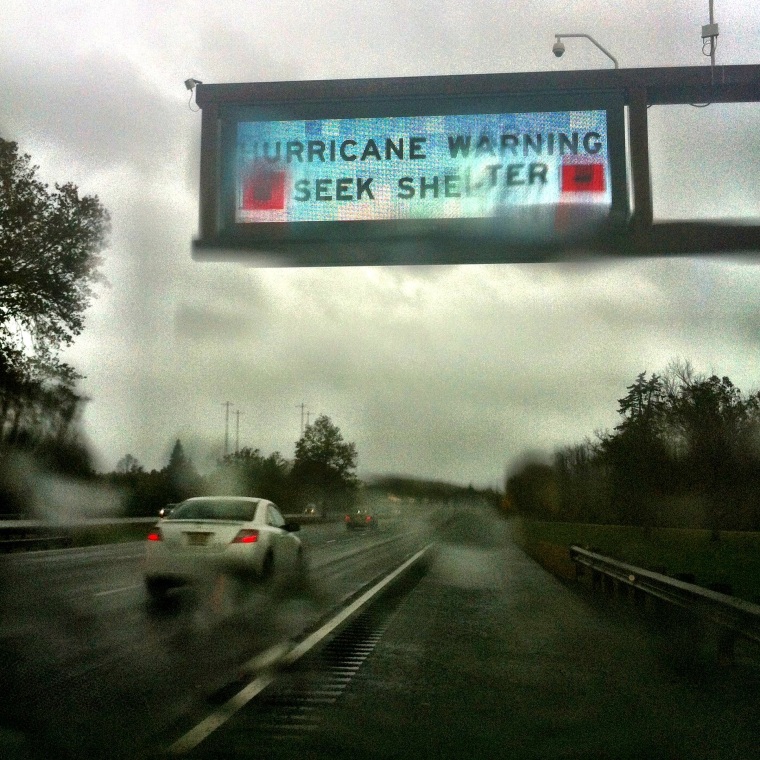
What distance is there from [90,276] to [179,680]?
22843mm

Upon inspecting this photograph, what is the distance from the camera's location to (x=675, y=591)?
11422 millimetres

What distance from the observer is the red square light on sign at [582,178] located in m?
6.34

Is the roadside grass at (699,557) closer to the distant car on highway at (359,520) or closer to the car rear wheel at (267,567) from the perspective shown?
the car rear wheel at (267,567)

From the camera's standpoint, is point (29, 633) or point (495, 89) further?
point (29, 633)

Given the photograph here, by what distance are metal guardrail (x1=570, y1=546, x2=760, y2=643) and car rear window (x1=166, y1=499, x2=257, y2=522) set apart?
19.7 ft

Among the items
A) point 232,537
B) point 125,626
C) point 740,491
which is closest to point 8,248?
point 232,537

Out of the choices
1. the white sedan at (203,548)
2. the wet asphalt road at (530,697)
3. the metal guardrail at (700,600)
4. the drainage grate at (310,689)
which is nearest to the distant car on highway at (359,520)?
the metal guardrail at (700,600)

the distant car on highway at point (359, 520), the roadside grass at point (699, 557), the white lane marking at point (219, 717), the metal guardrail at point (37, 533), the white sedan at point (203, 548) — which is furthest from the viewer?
the distant car on highway at point (359, 520)

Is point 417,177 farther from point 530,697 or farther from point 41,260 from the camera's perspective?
point 41,260

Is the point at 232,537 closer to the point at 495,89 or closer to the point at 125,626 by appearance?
the point at 125,626

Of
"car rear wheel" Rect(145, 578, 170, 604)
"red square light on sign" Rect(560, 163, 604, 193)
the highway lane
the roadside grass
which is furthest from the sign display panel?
"car rear wheel" Rect(145, 578, 170, 604)

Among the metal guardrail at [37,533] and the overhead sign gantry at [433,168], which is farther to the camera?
the metal guardrail at [37,533]

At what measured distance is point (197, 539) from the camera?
571 inches

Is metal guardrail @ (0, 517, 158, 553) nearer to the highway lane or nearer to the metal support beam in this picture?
the highway lane
